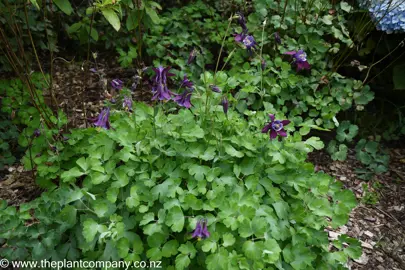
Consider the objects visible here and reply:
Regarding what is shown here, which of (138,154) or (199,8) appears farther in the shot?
(199,8)

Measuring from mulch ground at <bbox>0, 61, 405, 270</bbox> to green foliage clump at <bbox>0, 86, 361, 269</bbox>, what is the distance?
0.47 metres

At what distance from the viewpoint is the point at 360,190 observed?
117 inches

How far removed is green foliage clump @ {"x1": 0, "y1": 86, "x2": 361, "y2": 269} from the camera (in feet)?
5.69

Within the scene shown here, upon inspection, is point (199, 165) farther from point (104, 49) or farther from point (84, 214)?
point (104, 49)

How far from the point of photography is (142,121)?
210 centimetres

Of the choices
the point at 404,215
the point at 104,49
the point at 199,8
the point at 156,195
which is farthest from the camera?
the point at 104,49

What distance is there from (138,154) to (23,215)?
665mm

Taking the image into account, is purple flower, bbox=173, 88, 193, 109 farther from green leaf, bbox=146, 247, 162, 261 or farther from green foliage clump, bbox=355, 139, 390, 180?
green foliage clump, bbox=355, 139, 390, 180

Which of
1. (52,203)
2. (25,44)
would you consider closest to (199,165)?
(52,203)

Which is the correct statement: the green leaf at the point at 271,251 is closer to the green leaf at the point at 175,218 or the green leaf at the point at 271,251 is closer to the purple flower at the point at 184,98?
the green leaf at the point at 175,218

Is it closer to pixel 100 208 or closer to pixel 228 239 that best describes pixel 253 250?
pixel 228 239

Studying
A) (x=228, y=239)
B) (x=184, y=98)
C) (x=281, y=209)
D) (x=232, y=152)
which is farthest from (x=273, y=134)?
(x=228, y=239)

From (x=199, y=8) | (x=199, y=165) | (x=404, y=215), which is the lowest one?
(x=404, y=215)

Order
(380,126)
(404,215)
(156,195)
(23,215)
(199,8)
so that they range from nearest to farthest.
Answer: (156,195)
(23,215)
(404,215)
(380,126)
(199,8)
